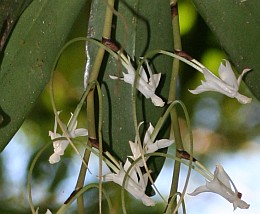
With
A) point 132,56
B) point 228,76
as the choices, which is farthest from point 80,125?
point 228,76

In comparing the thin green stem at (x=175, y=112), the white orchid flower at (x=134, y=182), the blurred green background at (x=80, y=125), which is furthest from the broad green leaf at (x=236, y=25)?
the blurred green background at (x=80, y=125)

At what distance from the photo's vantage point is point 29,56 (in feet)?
1.96

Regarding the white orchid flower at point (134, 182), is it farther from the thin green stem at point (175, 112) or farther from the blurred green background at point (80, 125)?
the blurred green background at point (80, 125)

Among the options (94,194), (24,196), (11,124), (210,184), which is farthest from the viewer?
(24,196)

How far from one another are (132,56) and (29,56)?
9cm

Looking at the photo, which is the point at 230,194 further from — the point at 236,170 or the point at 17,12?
the point at 236,170

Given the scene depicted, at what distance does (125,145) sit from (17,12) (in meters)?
0.17

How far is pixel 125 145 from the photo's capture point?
0.61m

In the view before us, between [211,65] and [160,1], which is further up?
[211,65]

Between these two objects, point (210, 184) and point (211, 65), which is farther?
point (211, 65)

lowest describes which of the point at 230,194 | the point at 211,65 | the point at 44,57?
the point at 230,194

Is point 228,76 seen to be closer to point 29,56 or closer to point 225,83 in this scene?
point 225,83

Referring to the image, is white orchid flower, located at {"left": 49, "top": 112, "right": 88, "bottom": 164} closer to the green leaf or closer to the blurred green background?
the green leaf

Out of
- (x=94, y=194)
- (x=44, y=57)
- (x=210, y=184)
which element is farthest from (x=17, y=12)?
(x=94, y=194)
